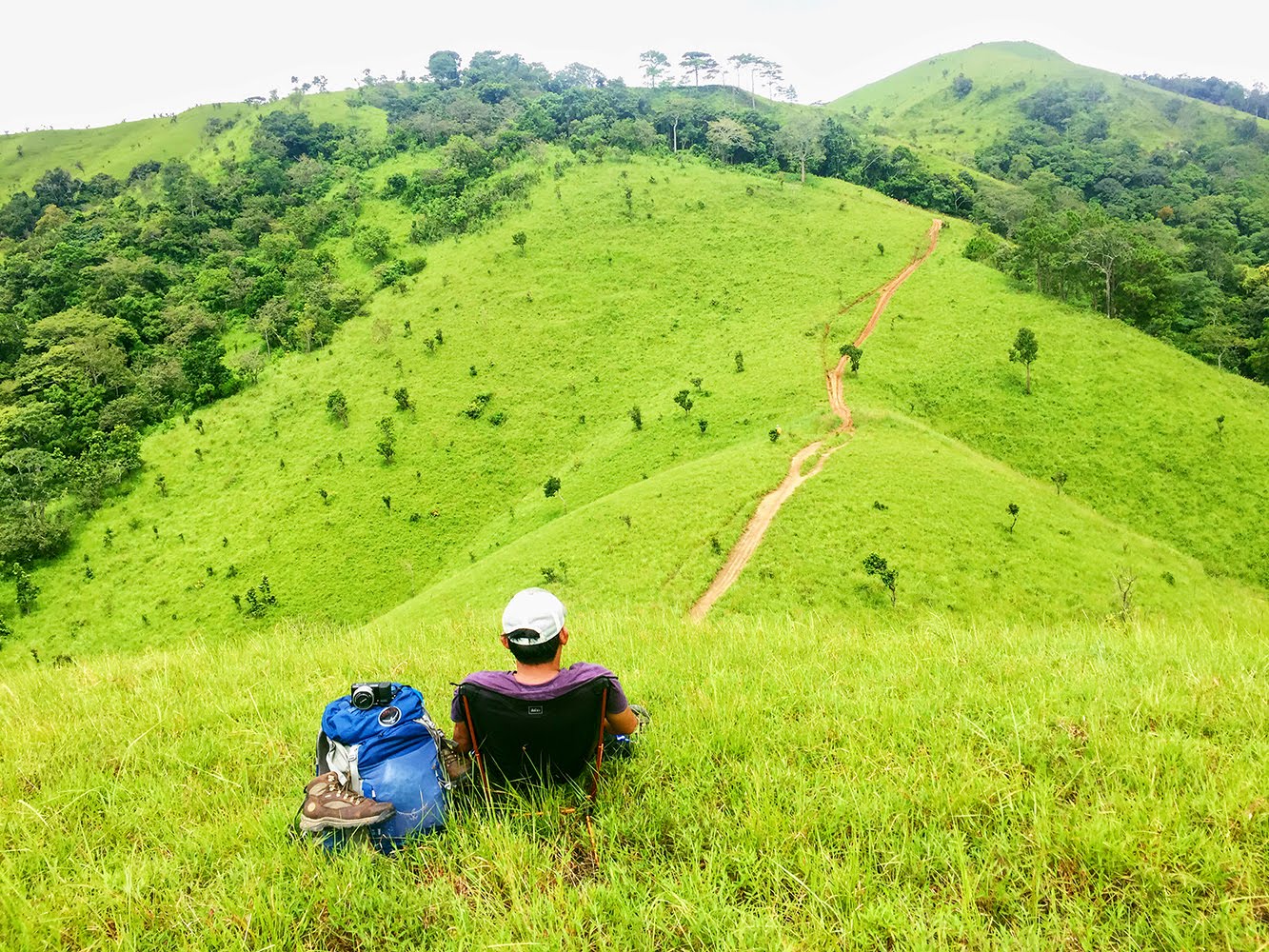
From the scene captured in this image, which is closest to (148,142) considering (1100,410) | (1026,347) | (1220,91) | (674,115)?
(674,115)

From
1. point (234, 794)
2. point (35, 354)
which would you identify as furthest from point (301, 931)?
point (35, 354)

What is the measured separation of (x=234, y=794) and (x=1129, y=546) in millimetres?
42601

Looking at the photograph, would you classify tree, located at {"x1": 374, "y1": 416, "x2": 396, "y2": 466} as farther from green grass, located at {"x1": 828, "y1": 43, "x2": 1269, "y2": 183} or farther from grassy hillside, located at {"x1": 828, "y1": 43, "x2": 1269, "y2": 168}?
grassy hillside, located at {"x1": 828, "y1": 43, "x2": 1269, "y2": 168}

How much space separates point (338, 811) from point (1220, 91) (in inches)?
10572

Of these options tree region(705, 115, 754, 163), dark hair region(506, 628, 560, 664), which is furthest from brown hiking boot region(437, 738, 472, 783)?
tree region(705, 115, 754, 163)

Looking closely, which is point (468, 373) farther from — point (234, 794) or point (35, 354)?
point (234, 794)

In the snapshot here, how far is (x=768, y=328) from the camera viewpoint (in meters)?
60.8

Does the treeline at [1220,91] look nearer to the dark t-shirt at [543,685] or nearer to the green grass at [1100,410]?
the green grass at [1100,410]

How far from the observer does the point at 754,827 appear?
9.16ft

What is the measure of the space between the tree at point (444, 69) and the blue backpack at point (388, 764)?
19929 cm

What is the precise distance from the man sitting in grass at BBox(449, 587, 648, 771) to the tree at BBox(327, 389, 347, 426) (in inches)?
2455

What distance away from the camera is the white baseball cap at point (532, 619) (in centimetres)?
320

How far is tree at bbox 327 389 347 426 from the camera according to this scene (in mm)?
58594

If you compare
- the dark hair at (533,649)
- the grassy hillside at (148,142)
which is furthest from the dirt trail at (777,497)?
the grassy hillside at (148,142)
